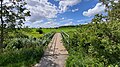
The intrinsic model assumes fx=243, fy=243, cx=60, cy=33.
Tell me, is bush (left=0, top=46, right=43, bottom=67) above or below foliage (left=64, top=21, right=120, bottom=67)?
below

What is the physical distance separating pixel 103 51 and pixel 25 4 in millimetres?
A: 13535

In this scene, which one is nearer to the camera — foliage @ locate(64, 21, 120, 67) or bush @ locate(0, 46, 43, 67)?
foliage @ locate(64, 21, 120, 67)

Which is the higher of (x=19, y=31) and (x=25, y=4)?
(x=25, y=4)

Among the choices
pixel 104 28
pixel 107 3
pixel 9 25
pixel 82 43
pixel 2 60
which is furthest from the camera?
pixel 107 3

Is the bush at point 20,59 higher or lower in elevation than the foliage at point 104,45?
lower

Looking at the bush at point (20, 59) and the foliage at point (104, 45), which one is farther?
the bush at point (20, 59)

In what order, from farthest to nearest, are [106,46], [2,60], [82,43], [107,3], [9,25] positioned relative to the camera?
[107,3], [9,25], [2,60], [82,43], [106,46]

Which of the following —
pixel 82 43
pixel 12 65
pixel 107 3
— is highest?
pixel 107 3

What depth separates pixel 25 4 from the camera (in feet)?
73.2

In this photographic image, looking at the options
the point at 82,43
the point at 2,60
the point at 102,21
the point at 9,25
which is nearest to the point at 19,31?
the point at 9,25

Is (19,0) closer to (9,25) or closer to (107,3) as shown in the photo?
(9,25)

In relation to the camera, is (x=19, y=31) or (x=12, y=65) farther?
(x=19, y=31)

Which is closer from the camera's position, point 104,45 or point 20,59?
point 104,45

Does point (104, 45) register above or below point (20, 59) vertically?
above
